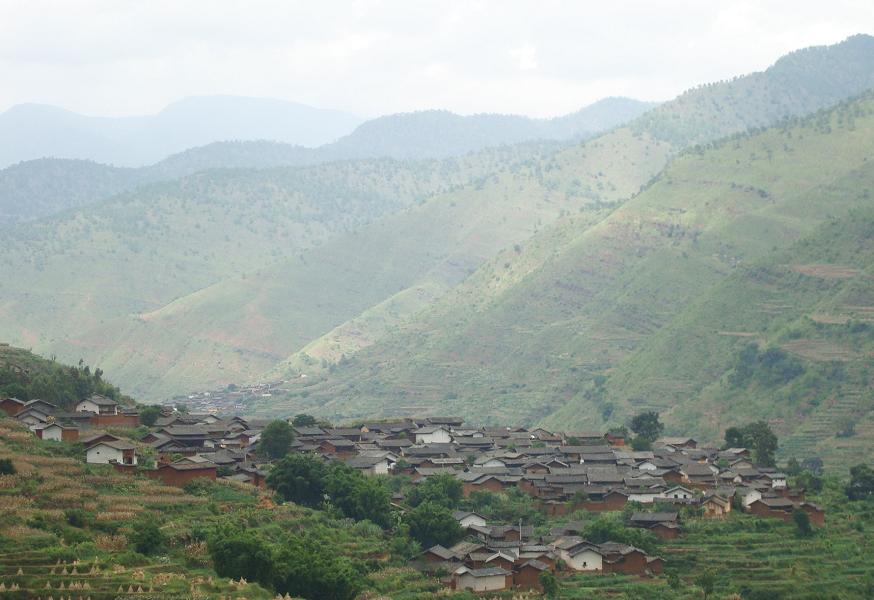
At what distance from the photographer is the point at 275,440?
7269cm

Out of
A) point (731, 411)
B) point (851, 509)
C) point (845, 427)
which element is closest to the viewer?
point (851, 509)

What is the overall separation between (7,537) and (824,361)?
67932 mm

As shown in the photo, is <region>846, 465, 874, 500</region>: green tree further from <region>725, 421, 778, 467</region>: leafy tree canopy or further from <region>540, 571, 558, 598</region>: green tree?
<region>540, 571, 558, 598</region>: green tree

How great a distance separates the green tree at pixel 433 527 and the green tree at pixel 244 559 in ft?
42.9

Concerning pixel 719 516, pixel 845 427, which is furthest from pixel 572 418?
pixel 719 516

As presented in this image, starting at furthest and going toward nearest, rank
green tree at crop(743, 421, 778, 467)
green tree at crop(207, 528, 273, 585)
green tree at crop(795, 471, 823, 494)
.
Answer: green tree at crop(743, 421, 778, 467) → green tree at crop(795, 471, 823, 494) → green tree at crop(207, 528, 273, 585)

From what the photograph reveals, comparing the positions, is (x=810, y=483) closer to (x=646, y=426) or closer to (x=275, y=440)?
(x=646, y=426)

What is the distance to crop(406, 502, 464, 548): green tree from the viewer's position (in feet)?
202

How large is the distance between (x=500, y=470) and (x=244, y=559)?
84.6 ft

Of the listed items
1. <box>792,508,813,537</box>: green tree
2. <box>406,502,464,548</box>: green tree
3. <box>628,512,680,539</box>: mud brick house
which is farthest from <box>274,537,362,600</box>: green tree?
<box>792,508,813,537</box>: green tree

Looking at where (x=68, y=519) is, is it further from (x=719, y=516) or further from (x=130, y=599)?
(x=719, y=516)

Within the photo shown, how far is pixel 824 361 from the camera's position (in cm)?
10562

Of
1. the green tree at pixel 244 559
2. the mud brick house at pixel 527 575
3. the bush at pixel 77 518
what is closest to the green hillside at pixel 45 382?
the bush at pixel 77 518

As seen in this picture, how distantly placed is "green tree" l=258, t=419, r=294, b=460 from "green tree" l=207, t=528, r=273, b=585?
23.2m
